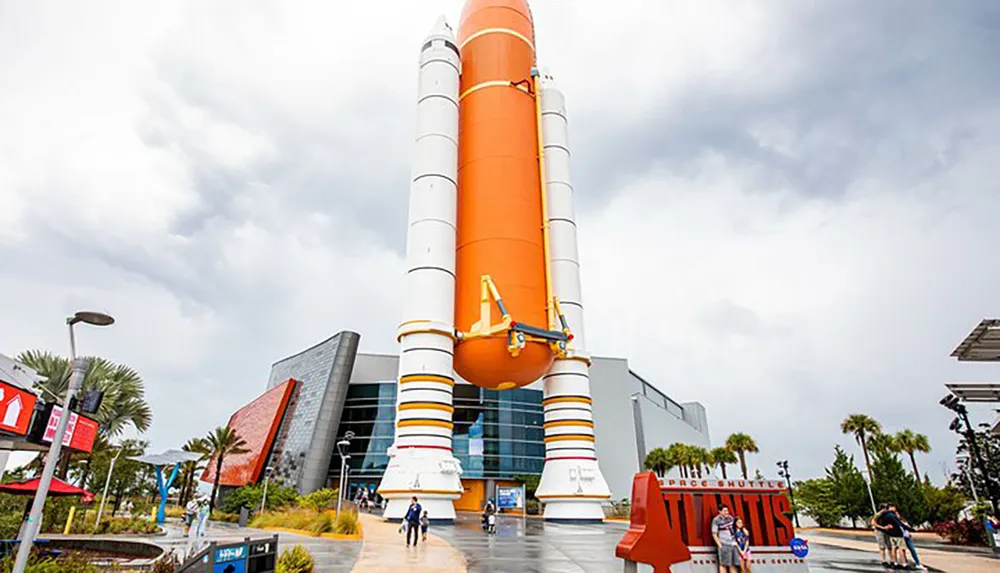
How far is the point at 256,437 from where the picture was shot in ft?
169

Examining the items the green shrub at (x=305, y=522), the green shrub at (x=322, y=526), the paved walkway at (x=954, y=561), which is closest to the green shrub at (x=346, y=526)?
the green shrub at (x=305, y=522)

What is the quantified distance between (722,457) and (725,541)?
61.6m

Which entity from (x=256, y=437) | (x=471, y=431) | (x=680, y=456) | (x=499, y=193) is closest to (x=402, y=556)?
(x=499, y=193)

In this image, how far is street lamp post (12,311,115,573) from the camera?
24.6ft

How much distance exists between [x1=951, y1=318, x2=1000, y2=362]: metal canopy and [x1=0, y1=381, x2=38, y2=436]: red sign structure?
1872 cm

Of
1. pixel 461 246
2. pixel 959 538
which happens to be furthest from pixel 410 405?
pixel 959 538

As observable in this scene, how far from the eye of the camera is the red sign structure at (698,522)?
7848mm

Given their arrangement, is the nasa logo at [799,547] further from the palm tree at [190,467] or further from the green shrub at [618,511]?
the palm tree at [190,467]

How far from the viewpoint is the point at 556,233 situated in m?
27.1

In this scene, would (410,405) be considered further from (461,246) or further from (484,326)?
(461,246)

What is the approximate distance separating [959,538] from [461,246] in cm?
2104

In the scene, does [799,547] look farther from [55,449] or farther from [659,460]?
[659,460]

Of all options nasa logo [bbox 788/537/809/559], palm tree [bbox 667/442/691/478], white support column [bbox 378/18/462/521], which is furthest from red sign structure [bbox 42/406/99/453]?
palm tree [bbox 667/442/691/478]

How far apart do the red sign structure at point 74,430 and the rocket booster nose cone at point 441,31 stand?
22.6 m
